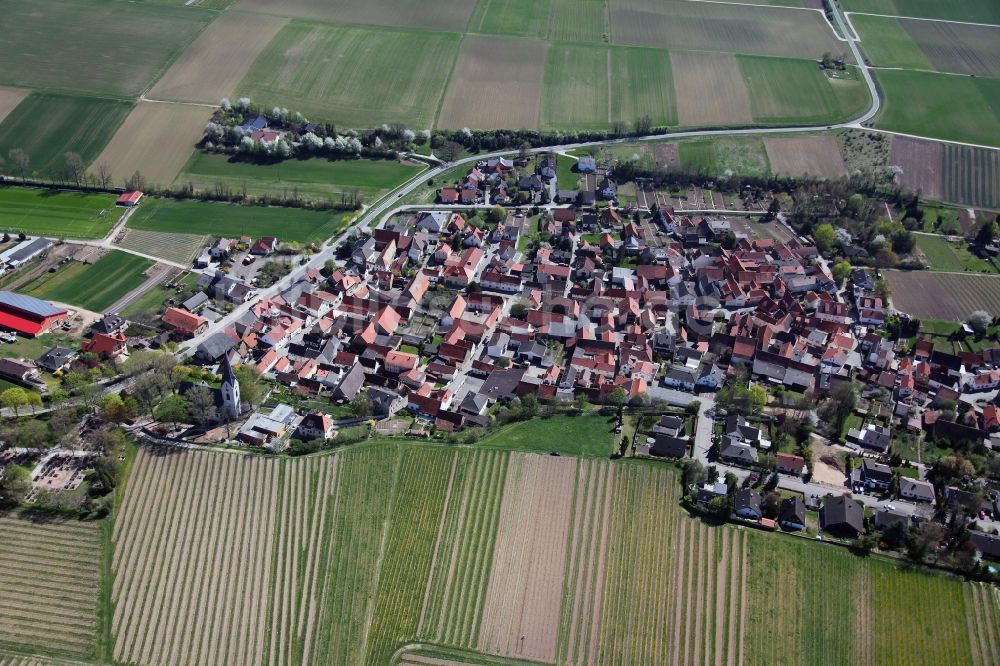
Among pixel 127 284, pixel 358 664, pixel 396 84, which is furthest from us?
pixel 396 84

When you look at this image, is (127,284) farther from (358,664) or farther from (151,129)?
(358,664)

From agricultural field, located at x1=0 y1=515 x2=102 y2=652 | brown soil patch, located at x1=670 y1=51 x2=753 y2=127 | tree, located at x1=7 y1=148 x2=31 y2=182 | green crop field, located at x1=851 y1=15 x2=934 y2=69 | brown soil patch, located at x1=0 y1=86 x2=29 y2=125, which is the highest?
green crop field, located at x1=851 y1=15 x2=934 y2=69

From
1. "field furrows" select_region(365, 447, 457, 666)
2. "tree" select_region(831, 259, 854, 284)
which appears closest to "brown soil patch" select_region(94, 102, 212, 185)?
"field furrows" select_region(365, 447, 457, 666)

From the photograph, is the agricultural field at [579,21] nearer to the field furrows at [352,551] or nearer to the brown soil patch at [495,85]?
the brown soil patch at [495,85]

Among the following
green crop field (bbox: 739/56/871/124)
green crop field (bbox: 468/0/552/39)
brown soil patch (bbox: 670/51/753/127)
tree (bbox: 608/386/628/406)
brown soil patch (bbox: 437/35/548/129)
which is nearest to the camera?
tree (bbox: 608/386/628/406)

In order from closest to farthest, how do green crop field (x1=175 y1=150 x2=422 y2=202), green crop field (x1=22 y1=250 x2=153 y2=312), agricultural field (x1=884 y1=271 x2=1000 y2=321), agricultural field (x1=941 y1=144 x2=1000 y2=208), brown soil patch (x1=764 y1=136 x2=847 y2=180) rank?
green crop field (x1=22 y1=250 x2=153 y2=312)
agricultural field (x1=884 y1=271 x2=1000 y2=321)
green crop field (x1=175 y1=150 x2=422 y2=202)
agricultural field (x1=941 y1=144 x2=1000 y2=208)
brown soil patch (x1=764 y1=136 x2=847 y2=180)

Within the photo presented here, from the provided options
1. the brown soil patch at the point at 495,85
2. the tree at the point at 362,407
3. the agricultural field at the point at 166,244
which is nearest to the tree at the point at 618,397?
the tree at the point at 362,407

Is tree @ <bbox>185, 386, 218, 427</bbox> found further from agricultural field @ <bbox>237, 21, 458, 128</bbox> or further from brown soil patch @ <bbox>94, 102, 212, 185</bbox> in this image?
agricultural field @ <bbox>237, 21, 458, 128</bbox>

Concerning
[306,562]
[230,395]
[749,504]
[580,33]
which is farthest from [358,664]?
[580,33]

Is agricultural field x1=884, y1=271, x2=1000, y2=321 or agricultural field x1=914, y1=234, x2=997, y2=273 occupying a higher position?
agricultural field x1=914, y1=234, x2=997, y2=273
